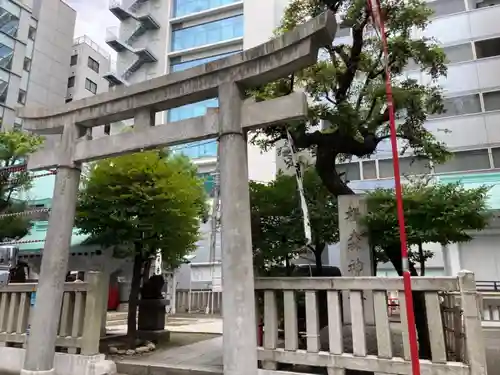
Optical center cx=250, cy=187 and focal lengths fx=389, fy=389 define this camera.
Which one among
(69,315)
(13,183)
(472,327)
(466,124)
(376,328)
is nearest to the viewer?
(472,327)

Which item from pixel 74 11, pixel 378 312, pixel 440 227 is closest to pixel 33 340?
pixel 378 312

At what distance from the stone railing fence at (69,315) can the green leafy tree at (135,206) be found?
6.36 ft

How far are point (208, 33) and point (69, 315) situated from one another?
99.6ft

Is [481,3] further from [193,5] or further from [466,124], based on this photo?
[193,5]

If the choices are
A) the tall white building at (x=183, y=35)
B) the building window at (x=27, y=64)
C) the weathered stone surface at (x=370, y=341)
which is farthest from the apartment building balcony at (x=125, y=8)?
the weathered stone surface at (x=370, y=341)

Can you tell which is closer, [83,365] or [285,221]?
[83,365]

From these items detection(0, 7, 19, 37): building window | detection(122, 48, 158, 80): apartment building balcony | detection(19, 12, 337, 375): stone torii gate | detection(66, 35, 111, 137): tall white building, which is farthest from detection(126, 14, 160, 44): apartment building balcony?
detection(19, 12, 337, 375): stone torii gate

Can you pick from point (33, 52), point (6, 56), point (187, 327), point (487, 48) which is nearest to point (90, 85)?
point (33, 52)

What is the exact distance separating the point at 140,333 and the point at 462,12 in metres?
21.8

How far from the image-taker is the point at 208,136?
21.0 ft

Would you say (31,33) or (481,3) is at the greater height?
(31,33)

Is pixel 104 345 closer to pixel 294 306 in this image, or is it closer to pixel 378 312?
pixel 294 306

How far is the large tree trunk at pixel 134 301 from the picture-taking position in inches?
381

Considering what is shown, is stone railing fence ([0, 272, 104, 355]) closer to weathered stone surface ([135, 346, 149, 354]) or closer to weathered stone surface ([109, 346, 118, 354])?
weathered stone surface ([109, 346, 118, 354])
